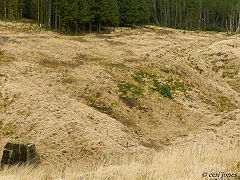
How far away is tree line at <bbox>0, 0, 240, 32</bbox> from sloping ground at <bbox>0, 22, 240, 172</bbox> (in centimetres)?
1922

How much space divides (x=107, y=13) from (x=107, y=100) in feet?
132

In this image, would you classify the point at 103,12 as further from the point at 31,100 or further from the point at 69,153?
the point at 69,153

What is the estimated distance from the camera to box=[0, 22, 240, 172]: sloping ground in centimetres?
1334

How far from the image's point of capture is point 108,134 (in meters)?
14.2

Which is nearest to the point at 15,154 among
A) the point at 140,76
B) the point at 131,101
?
the point at 131,101

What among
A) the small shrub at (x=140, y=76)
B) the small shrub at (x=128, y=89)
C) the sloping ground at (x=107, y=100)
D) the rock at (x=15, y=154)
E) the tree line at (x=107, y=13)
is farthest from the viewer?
the tree line at (x=107, y=13)

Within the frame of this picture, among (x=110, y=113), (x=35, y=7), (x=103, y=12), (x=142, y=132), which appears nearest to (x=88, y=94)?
(x=110, y=113)

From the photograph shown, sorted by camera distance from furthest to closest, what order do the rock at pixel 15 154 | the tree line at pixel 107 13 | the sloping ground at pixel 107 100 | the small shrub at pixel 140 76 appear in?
the tree line at pixel 107 13, the small shrub at pixel 140 76, the sloping ground at pixel 107 100, the rock at pixel 15 154

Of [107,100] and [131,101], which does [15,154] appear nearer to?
[107,100]

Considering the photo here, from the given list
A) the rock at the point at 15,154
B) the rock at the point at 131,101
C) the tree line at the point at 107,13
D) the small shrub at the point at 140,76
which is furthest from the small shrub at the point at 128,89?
the tree line at the point at 107,13

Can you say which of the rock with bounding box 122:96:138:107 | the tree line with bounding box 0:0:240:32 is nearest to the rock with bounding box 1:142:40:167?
the rock with bounding box 122:96:138:107

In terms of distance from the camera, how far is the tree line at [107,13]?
4705 cm

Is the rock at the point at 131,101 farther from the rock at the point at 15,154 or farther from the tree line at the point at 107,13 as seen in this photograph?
the tree line at the point at 107,13

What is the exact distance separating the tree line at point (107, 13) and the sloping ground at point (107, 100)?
19.2 m
